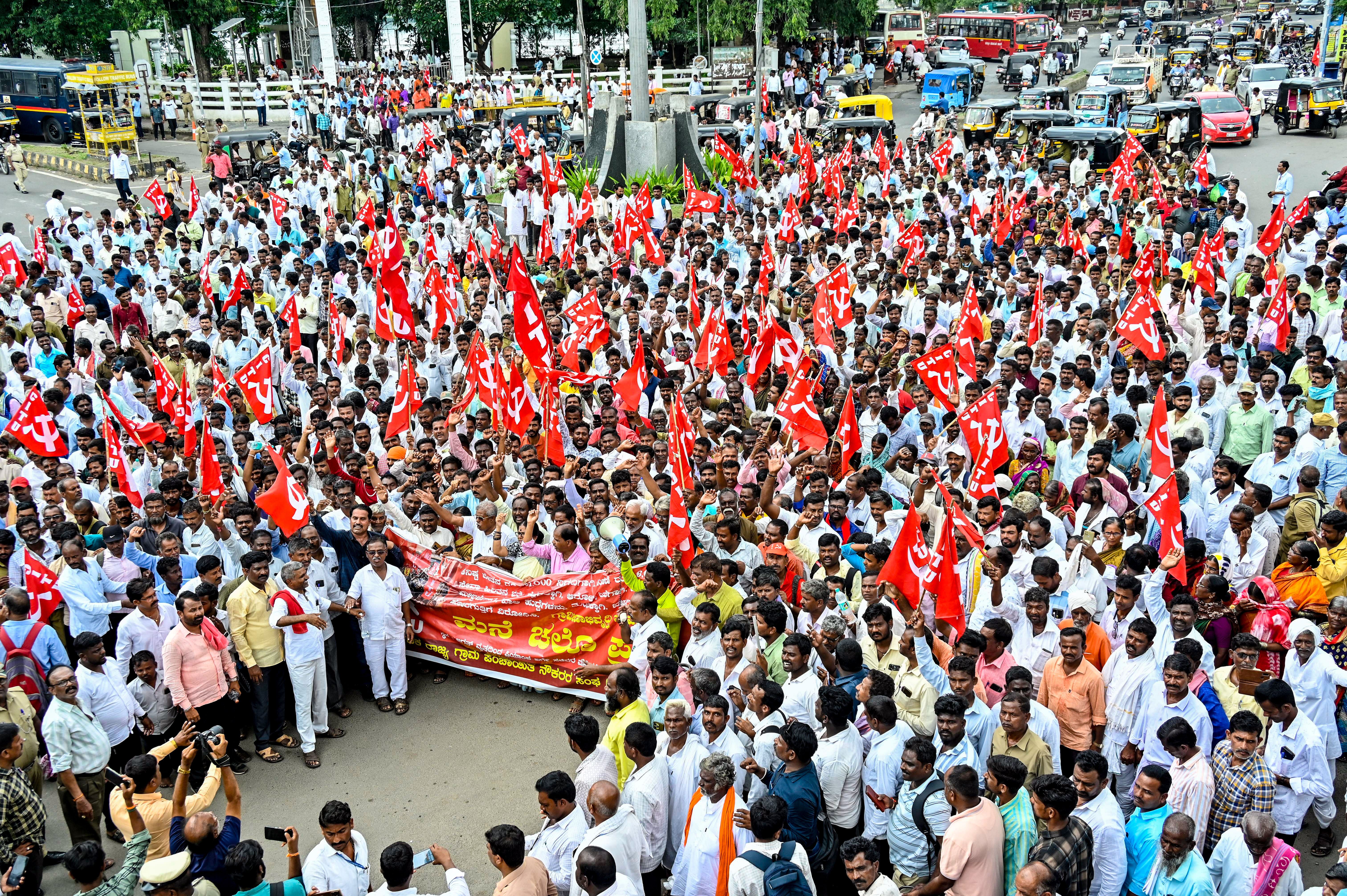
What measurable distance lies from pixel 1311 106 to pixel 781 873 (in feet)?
106

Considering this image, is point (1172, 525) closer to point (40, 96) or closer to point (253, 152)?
point (253, 152)

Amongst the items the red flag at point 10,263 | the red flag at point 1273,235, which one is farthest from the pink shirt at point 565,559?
the red flag at point 10,263

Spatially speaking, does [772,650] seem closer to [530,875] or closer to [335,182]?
[530,875]

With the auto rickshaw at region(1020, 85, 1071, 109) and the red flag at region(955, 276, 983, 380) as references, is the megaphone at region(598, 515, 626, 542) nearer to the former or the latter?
the red flag at region(955, 276, 983, 380)

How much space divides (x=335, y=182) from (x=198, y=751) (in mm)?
15875

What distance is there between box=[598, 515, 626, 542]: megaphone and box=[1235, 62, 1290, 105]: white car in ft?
104

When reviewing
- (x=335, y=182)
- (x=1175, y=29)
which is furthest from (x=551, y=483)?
(x=1175, y=29)

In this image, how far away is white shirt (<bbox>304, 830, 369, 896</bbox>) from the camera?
529 cm

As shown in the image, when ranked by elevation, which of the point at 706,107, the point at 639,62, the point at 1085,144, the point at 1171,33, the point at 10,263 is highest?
the point at 1171,33

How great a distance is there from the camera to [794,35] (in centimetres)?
3997

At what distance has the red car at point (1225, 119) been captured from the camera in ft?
94.7

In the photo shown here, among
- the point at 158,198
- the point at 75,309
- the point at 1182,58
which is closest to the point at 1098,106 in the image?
the point at 1182,58

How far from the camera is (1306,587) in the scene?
7.05 m

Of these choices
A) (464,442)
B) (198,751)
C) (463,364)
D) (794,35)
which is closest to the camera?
(198,751)
